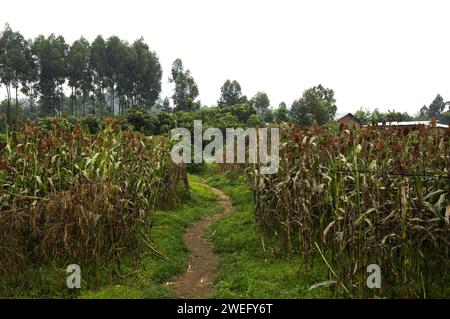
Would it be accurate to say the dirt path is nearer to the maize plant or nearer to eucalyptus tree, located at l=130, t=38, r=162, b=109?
the maize plant

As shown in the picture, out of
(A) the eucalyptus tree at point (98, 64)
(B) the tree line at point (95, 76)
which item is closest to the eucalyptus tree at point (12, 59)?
(B) the tree line at point (95, 76)

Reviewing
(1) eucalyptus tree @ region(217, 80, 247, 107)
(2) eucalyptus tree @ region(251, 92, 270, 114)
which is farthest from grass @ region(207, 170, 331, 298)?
(2) eucalyptus tree @ region(251, 92, 270, 114)

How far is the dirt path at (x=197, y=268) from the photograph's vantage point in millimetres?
4879

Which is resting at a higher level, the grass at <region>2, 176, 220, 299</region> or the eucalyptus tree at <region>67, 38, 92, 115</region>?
the eucalyptus tree at <region>67, 38, 92, 115</region>

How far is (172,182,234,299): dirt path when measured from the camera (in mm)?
4879

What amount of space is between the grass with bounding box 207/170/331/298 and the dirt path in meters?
0.13

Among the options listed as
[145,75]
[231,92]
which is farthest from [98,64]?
[231,92]

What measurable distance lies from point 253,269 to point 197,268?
2.80 feet

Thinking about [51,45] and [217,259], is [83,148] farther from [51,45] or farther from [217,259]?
[51,45]

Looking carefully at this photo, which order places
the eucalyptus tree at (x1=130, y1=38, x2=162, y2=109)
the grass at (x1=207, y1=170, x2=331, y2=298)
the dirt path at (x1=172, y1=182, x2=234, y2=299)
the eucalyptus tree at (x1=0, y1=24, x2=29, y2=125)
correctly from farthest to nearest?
the eucalyptus tree at (x1=130, y1=38, x2=162, y2=109), the eucalyptus tree at (x1=0, y1=24, x2=29, y2=125), the dirt path at (x1=172, y1=182, x2=234, y2=299), the grass at (x1=207, y1=170, x2=331, y2=298)

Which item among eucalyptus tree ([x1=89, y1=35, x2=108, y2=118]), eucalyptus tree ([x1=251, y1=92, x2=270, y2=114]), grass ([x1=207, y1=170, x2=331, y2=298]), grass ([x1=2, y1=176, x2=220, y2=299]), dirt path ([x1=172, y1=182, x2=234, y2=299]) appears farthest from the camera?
eucalyptus tree ([x1=251, y1=92, x2=270, y2=114])

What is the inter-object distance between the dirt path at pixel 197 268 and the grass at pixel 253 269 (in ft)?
0.44

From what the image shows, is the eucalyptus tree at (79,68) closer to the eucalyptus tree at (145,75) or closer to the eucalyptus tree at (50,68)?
the eucalyptus tree at (50,68)

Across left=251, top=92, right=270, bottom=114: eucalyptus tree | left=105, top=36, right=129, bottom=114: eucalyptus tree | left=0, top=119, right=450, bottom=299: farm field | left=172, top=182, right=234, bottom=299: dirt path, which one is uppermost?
left=105, top=36, right=129, bottom=114: eucalyptus tree
